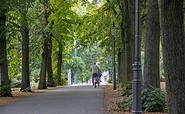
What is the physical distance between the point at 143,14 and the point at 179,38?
14756mm

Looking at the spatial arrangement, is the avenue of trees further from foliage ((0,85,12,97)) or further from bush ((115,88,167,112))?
bush ((115,88,167,112))

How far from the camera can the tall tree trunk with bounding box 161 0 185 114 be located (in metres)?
8.09

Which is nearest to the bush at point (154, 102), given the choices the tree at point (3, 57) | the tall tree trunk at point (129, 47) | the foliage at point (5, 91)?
the tall tree trunk at point (129, 47)

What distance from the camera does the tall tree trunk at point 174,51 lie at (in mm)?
8094

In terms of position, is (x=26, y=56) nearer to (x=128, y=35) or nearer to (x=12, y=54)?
(x=128, y=35)

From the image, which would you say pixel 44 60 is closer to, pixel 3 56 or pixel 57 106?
pixel 3 56

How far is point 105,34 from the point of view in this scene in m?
34.8

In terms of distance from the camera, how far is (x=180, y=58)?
8242 mm

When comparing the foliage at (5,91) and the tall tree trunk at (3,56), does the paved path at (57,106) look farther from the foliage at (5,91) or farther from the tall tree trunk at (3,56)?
the tall tree trunk at (3,56)

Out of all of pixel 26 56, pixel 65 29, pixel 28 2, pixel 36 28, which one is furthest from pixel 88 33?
pixel 28 2

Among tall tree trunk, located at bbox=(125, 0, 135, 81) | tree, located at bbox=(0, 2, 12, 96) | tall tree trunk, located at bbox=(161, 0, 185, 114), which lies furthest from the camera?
tree, located at bbox=(0, 2, 12, 96)

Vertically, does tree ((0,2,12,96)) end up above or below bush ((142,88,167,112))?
above

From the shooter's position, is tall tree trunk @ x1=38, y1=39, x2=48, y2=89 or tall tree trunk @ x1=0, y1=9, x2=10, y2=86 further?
tall tree trunk @ x1=38, y1=39, x2=48, y2=89

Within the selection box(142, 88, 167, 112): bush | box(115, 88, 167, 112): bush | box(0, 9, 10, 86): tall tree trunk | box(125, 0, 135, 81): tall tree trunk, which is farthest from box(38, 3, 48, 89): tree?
box(142, 88, 167, 112): bush
